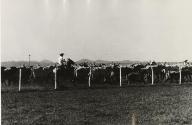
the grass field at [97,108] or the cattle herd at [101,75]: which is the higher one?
the cattle herd at [101,75]

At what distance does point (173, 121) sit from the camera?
11180mm

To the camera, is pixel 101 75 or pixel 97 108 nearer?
pixel 97 108

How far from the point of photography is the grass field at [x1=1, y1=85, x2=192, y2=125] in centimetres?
1130

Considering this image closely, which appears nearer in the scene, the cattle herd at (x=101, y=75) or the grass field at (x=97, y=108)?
the grass field at (x=97, y=108)

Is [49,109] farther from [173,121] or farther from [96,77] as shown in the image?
[96,77]

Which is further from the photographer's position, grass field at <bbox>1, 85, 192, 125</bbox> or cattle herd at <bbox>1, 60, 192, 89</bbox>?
cattle herd at <bbox>1, 60, 192, 89</bbox>

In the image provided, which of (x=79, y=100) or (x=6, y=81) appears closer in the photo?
(x=79, y=100)

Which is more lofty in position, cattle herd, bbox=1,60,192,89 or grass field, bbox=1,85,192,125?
cattle herd, bbox=1,60,192,89

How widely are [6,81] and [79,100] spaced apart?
33.6 ft

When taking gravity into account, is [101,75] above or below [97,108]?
above

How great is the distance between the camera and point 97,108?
13352mm

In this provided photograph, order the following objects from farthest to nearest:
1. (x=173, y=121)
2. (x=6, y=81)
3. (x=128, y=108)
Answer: (x=6, y=81) → (x=128, y=108) → (x=173, y=121)

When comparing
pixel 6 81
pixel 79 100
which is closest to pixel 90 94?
pixel 79 100

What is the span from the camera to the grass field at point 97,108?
11297 millimetres
